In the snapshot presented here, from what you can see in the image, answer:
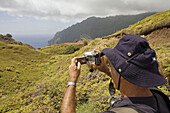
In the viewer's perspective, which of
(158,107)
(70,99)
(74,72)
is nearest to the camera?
(158,107)

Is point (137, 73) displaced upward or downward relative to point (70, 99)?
upward

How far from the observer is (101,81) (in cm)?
A: 635

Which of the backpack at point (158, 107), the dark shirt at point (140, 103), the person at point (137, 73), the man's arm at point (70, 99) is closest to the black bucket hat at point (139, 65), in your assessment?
the person at point (137, 73)

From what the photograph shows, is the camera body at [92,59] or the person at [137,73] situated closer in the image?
the person at [137,73]

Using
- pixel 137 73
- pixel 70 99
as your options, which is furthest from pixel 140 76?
pixel 70 99

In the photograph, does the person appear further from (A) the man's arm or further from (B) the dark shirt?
(A) the man's arm

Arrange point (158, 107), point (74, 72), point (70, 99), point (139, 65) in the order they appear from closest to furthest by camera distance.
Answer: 1. point (139, 65)
2. point (158, 107)
3. point (70, 99)
4. point (74, 72)

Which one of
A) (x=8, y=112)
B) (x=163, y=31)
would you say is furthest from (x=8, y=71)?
(x=163, y=31)

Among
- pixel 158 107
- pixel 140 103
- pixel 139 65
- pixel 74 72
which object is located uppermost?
pixel 139 65

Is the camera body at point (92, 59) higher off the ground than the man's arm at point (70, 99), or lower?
higher

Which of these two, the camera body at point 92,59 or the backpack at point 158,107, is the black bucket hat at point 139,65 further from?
the camera body at point 92,59

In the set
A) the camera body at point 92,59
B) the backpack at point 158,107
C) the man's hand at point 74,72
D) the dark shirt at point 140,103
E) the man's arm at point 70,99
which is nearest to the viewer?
the backpack at point 158,107

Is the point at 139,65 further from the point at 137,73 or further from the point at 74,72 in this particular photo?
the point at 74,72

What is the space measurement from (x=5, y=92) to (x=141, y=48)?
1430cm
